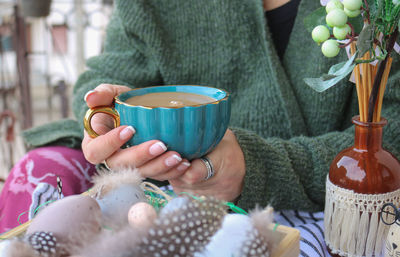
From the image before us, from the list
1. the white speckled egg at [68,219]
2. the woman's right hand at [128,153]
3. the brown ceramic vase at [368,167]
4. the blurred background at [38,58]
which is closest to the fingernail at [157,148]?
the woman's right hand at [128,153]

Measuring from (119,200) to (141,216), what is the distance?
0.07 meters

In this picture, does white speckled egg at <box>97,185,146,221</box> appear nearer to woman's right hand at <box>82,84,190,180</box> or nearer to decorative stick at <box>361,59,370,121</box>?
woman's right hand at <box>82,84,190,180</box>

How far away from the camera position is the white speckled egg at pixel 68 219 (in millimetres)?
308

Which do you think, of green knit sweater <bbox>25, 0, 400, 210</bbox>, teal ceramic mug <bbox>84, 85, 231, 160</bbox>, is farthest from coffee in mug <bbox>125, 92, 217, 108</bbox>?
green knit sweater <bbox>25, 0, 400, 210</bbox>

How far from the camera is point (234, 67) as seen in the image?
32.6 inches

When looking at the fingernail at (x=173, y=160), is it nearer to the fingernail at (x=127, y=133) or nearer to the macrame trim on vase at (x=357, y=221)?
the fingernail at (x=127, y=133)

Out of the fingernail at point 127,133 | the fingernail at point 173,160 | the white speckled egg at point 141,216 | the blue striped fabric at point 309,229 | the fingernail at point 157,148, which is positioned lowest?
the blue striped fabric at point 309,229

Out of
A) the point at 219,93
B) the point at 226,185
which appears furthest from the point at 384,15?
the point at 226,185

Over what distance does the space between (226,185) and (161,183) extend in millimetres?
203

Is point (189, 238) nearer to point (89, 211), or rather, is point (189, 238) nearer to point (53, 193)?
point (89, 211)

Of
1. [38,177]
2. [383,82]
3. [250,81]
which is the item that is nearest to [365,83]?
[383,82]

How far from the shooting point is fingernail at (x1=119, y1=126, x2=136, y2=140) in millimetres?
430

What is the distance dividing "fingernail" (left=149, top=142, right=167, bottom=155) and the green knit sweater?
0.31 metres

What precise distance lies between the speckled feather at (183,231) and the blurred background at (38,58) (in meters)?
0.89
